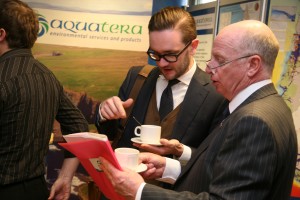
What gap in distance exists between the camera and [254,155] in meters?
0.97

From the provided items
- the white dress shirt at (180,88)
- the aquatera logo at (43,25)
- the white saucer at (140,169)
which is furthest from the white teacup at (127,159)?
the aquatera logo at (43,25)

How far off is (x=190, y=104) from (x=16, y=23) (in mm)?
1011

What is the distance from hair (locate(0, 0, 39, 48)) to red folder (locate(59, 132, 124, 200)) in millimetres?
773

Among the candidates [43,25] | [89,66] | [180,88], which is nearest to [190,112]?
[180,88]

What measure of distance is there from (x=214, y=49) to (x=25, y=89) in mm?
955

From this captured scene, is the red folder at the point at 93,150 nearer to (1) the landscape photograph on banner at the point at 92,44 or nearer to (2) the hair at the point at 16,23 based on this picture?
(2) the hair at the point at 16,23

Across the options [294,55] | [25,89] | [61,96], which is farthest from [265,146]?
[294,55]

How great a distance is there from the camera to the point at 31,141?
170 cm

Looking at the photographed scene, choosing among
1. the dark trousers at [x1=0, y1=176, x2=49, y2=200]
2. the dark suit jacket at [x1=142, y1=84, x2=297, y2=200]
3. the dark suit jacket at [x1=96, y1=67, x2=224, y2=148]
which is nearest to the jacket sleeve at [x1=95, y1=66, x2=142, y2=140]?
the dark suit jacket at [x1=96, y1=67, x2=224, y2=148]

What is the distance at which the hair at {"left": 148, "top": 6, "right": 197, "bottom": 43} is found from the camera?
1.81 metres

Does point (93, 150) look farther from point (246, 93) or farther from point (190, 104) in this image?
point (190, 104)

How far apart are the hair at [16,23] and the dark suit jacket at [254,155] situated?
3.62 feet

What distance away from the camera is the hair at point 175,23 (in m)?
1.81

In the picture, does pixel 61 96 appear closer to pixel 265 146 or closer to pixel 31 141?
pixel 31 141
